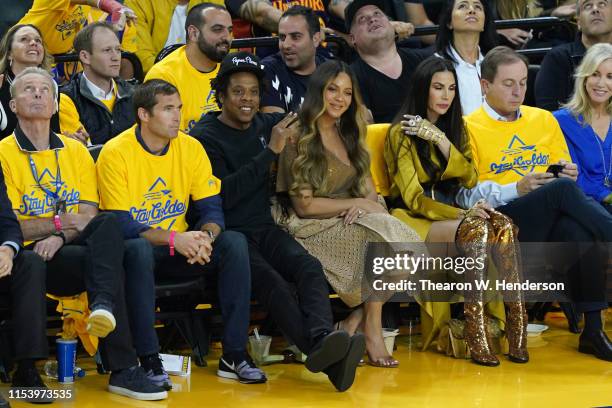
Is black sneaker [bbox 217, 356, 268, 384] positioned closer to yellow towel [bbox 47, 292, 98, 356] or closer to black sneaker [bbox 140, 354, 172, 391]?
black sneaker [bbox 140, 354, 172, 391]

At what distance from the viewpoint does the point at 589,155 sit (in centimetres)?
704

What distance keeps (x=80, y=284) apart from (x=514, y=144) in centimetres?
271

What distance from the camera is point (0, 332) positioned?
18.0ft

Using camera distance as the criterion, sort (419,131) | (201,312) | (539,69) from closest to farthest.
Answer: (201,312)
(419,131)
(539,69)

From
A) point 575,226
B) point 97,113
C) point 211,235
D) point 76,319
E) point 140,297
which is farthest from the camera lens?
point 97,113

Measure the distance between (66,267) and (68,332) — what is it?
1.34 ft

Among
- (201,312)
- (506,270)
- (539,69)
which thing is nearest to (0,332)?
(201,312)

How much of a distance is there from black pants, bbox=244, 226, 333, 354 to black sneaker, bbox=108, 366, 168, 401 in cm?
→ 75

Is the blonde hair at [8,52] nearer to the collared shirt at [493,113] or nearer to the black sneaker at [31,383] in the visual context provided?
the black sneaker at [31,383]

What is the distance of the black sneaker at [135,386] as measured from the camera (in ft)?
17.3

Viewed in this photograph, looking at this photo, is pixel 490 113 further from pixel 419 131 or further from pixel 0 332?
pixel 0 332

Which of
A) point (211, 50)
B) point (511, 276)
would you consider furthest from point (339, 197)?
point (211, 50)

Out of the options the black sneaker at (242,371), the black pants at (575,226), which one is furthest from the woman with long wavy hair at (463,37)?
the black sneaker at (242,371)

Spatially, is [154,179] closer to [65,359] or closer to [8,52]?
[65,359]
